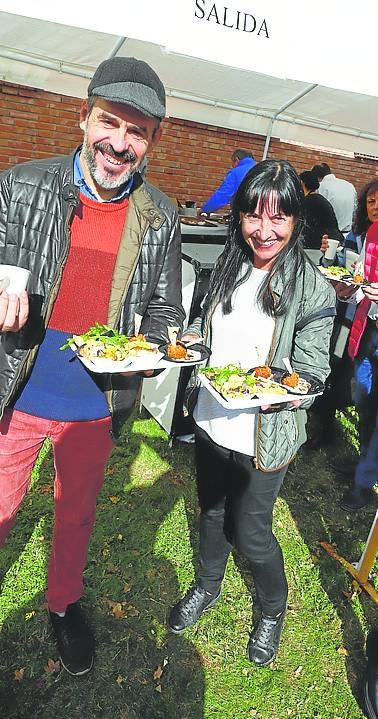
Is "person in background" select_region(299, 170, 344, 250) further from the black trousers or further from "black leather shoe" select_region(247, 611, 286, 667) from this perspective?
"black leather shoe" select_region(247, 611, 286, 667)

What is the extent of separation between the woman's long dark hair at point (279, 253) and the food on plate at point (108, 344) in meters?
0.39

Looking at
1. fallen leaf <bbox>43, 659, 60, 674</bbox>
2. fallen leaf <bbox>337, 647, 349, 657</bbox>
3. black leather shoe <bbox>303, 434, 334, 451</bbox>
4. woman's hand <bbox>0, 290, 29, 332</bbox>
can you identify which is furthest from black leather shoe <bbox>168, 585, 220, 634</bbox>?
black leather shoe <bbox>303, 434, 334, 451</bbox>

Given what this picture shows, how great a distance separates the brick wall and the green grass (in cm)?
554

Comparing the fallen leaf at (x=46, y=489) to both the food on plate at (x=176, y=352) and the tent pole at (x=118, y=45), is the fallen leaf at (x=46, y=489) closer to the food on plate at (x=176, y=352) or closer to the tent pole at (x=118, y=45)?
the food on plate at (x=176, y=352)

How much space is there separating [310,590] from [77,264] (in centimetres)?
235

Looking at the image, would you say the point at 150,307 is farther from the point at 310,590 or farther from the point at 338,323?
the point at 338,323

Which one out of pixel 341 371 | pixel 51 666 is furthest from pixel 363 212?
pixel 51 666

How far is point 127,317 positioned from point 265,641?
1.74m

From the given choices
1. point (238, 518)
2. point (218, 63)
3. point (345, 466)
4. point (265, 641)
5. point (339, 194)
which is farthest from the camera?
point (339, 194)

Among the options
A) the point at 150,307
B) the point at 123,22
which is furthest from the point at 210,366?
the point at 123,22

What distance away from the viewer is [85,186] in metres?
1.85

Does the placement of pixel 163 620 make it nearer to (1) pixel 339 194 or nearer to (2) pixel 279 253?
(2) pixel 279 253

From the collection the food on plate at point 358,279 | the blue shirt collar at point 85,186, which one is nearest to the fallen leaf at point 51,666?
the blue shirt collar at point 85,186

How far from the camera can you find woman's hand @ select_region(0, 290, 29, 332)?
1.55 metres
